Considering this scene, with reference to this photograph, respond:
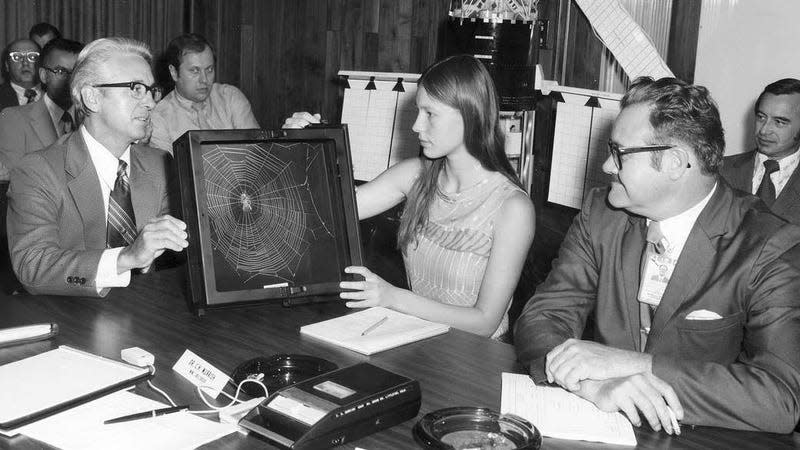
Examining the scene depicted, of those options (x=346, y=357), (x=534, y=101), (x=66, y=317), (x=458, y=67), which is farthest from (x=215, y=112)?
(x=346, y=357)

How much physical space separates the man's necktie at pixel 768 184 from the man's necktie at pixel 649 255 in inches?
75.6

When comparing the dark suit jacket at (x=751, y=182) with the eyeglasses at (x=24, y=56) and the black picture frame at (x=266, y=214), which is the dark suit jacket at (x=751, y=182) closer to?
the black picture frame at (x=266, y=214)

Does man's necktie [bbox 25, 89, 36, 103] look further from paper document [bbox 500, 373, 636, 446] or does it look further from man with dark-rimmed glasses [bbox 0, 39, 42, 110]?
paper document [bbox 500, 373, 636, 446]

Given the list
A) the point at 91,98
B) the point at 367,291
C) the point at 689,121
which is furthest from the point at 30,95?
the point at 689,121

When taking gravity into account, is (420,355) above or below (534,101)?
below

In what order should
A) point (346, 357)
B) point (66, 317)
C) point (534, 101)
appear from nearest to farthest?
point (346, 357)
point (66, 317)
point (534, 101)

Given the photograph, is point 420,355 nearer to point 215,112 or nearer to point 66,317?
point 66,317

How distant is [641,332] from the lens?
6.13ft

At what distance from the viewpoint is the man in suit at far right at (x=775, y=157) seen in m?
3.44

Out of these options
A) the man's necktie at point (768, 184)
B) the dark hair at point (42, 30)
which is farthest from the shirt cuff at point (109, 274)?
the dark hair at point (42, 30)

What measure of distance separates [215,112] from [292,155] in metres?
2.99

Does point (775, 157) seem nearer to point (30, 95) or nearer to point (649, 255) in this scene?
point (649, 255)

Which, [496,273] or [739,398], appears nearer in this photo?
[739,398]

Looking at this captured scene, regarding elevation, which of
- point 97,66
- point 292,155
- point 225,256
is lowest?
point 225,256
